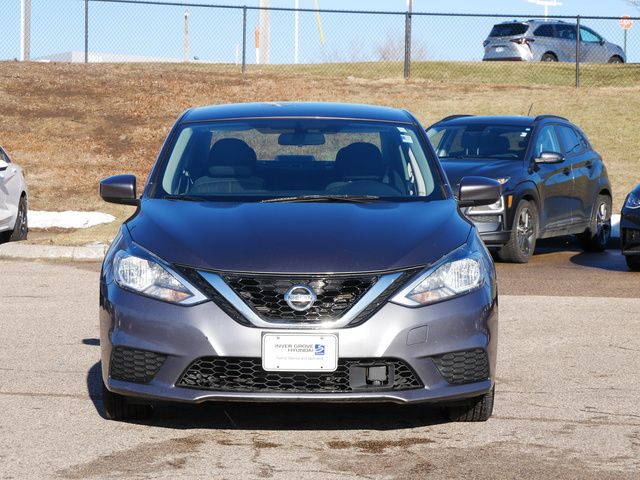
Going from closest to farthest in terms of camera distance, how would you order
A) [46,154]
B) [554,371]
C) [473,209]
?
[554,371] → [473,209] → [46,154]

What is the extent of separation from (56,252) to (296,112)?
8.04 m

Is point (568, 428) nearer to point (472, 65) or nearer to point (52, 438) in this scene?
point (52, 438)

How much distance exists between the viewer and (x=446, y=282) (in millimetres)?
5957

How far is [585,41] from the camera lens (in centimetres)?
4150

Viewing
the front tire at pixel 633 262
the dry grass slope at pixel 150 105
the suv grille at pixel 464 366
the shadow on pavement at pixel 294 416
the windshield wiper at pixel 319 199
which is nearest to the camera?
the suv grille at pixel 464 366

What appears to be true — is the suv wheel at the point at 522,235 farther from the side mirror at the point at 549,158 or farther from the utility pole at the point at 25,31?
the utility pole at the point at 25,31

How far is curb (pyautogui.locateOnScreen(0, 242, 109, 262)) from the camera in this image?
15078 millimetres

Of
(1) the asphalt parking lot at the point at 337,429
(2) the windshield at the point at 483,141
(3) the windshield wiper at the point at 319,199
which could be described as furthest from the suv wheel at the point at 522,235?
(3) the windshield wiper at the point at 319,199

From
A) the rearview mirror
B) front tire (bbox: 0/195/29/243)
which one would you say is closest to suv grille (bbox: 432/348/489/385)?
the rearview mirror

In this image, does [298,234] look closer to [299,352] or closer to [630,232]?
[299,352]

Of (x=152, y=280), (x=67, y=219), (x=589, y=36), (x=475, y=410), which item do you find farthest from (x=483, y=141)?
(x=589, y=36)

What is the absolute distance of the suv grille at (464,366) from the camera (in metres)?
5.93

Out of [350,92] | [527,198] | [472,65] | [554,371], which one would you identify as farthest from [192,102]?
[554,371]

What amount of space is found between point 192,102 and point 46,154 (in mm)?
5098
